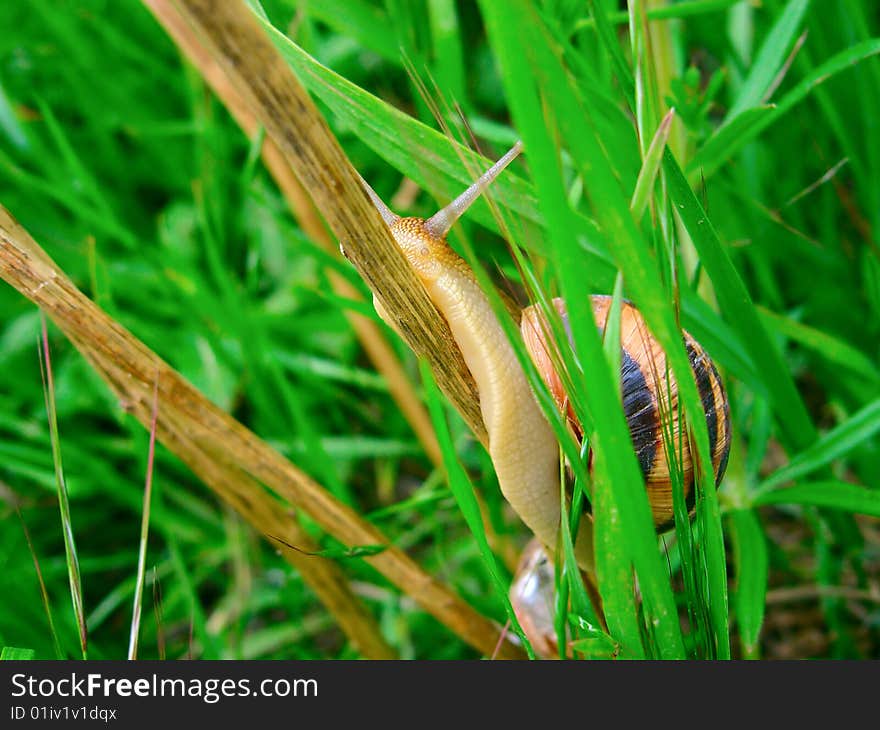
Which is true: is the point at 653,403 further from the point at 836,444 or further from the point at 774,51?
the point at 774,51

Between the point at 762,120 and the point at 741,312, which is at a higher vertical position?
the point at 762,120

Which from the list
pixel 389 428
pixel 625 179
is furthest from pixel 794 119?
pixel 389 428

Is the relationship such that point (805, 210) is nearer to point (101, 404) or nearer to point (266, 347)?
point (266, 347)

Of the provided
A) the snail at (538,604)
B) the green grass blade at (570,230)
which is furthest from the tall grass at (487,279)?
the snail at (538,604)

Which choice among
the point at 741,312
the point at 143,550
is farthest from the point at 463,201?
the point at 143,550

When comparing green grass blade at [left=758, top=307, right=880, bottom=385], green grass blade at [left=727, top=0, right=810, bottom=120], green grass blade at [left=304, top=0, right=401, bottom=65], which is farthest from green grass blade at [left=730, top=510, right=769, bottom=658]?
green grass blade at [left=304, top=0, right=401, bottom=65]

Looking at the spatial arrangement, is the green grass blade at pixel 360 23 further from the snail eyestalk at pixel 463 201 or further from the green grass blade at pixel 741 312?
the green grass blade at pixel 741 312
